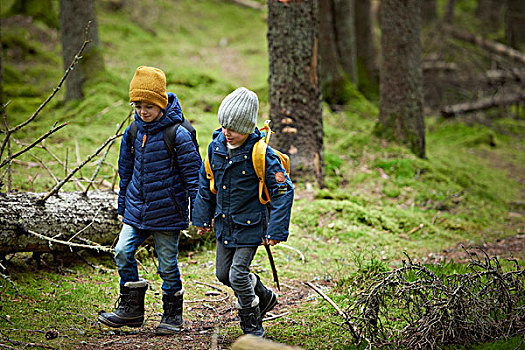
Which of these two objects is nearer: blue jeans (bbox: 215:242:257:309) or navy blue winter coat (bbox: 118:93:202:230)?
blue jeans (bbox: 215:242:257:309)

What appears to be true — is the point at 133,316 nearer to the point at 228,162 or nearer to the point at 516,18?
the point at 228,162

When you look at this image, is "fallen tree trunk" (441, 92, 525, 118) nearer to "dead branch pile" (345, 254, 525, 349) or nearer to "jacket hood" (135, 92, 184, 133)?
"dead branch pile" (345, 254, 525, 349)

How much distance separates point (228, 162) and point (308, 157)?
446 cm

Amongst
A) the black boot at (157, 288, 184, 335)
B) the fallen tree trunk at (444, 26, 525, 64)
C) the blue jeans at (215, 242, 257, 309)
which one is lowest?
the black boot at (157, 288, 184, 335)

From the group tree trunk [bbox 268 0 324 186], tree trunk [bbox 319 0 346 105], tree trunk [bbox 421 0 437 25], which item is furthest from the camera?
tree trunk [bbox 421 0 437 25]

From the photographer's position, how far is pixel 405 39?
10.1 meters

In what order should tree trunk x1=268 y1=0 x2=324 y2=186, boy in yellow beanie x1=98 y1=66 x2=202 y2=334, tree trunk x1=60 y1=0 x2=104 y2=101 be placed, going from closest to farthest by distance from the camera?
boy in yellow beanie x1=98 y1=66 x2=202 y2=334 → tree trunk x1=268 y1=0 x2=324 y2=186 → tree trunk x1=60 y1=0 x2=104 y2=101

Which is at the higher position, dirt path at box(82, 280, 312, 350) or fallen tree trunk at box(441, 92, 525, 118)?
fallen tree trunk at box(441, 92, 525, 118)

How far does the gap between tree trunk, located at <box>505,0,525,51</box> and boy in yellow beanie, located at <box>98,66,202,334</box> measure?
1917 centimetres

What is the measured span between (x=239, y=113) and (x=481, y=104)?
13313mm

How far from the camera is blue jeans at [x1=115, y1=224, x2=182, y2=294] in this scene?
4.34 meters

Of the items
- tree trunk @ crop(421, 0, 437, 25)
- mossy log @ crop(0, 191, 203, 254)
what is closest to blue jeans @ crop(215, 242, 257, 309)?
mossy log @ crop(0, 191, 203, 254)

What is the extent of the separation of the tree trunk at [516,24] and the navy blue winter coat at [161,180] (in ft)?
62.9

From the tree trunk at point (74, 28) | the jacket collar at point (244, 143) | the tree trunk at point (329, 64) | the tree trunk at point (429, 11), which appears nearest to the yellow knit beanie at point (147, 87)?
the jacket collar at point (244, 143)
